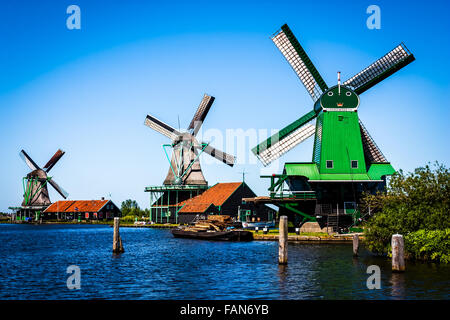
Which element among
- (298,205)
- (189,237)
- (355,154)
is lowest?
(189,237)

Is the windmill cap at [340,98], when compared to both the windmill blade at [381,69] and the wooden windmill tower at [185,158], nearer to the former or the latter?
the windmill blade at [381,69]

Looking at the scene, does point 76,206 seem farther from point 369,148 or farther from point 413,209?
point 413,209

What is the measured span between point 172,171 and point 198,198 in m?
7.51

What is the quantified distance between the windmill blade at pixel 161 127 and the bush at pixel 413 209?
53051mm

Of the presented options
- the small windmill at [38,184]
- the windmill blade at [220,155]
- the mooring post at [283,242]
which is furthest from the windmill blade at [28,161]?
the mooring post at [283,242]

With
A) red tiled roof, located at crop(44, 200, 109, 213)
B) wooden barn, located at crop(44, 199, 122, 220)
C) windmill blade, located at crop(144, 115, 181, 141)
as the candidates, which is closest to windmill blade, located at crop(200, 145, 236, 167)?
windmill blade, located at crop(144, 115, 181, 141)

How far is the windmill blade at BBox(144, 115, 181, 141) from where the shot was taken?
3191 inches

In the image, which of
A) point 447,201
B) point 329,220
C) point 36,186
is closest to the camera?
point 447,201

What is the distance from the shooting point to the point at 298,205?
4759cm

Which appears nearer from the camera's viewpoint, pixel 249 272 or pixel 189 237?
pixel 249 272
